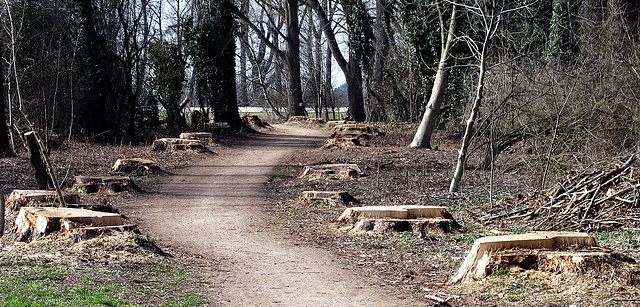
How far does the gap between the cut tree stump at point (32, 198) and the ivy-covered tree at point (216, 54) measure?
46.8 feet

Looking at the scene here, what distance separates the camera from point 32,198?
940cm

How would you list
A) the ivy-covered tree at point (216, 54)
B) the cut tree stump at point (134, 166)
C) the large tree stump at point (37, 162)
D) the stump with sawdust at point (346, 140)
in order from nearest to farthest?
the large tree stump at point (37, 162) → the cut tree stump at point (134, 166) → the stump with sawdust at point (346, 140) → the ivy-covered tree at point (216, 54)

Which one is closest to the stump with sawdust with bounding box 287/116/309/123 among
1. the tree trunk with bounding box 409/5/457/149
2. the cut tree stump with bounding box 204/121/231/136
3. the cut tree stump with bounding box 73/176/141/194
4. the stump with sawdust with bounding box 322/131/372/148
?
the cut tree stump with bounding box 204/121/231/136

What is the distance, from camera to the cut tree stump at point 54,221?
7.48 meters

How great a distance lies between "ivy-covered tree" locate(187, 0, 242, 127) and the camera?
2375 centimetres

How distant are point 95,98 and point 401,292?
17.6 meters

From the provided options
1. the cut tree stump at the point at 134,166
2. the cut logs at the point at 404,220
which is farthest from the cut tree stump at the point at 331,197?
the cut tree stump at the point at 134,166

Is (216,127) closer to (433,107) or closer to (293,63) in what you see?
(433,107)

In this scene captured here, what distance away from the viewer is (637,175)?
808 cm

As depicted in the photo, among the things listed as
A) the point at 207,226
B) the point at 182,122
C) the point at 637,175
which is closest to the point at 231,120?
the point at 182,122

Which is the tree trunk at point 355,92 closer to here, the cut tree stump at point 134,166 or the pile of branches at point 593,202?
the cut tree stump at point 134,166

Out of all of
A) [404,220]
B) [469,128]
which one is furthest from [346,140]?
[404,220]

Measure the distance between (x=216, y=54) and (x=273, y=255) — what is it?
16.8 metres

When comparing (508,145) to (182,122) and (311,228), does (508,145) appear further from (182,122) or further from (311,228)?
(182,122)
